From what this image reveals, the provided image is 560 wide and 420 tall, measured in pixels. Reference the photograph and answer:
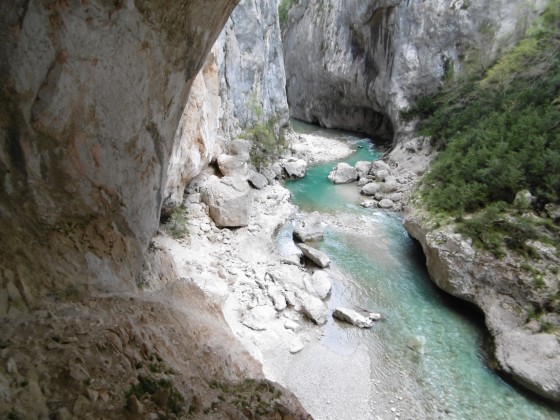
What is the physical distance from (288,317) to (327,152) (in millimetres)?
17133

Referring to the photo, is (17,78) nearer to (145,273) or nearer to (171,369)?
(171,369)

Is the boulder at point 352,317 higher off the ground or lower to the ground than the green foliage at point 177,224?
lower

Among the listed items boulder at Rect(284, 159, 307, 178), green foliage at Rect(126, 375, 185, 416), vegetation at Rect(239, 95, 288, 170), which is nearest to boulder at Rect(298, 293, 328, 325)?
green foliage at Rect(126, 375, 185, 416)

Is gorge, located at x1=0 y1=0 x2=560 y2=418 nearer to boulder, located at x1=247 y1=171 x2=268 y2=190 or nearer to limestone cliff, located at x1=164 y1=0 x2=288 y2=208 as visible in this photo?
limestone cliff, located at x1=164 y1=0 x2=288 y2=208

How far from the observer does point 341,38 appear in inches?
1081

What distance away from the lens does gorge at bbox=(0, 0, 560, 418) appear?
128 inches

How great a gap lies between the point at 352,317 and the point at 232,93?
477 inches

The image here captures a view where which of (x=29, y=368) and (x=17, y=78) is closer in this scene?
(x=29, y=368)

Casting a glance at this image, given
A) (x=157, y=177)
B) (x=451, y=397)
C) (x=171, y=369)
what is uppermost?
(x=157, y=177)

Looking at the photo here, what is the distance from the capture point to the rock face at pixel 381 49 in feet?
63.0

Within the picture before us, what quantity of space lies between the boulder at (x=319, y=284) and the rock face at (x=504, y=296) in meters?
3.08

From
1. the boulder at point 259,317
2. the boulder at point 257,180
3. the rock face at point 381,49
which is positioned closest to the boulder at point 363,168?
the rock face at point 381,49

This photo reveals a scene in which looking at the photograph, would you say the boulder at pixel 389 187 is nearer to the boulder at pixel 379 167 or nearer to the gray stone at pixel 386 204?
the gray stone at pixel 386 204

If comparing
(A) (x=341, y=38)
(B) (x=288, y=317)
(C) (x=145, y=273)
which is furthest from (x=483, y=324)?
(A) (x=341, y=38)
